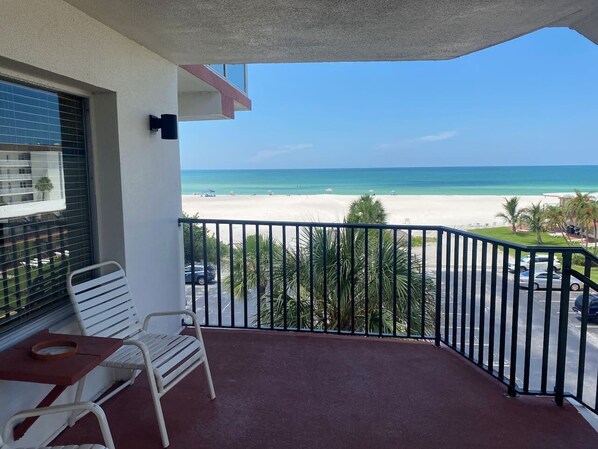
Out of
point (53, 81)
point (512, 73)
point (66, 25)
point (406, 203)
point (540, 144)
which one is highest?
point (512, 73)

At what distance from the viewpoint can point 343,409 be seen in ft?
7.59

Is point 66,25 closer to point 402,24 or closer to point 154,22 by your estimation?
point 154,22

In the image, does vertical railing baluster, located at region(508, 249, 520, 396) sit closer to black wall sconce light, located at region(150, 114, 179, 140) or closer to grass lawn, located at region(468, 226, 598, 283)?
black wall sconce light, located at region(150, 114, 179, 140)

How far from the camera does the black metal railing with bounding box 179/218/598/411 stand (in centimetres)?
232

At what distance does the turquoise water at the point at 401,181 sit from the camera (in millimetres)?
38469

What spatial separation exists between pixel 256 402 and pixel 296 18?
2.10 m

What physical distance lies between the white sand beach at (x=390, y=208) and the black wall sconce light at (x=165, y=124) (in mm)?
18375

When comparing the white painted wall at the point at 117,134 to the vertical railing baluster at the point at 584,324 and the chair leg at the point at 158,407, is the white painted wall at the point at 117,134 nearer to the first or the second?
the chair leg at the point at 158,407

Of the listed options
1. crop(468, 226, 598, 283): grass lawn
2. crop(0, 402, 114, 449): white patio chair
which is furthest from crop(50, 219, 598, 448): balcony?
crop(468, 226, 598, 283): grass lawn

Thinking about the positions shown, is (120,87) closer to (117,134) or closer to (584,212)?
(117,134)

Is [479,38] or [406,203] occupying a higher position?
[479,38]

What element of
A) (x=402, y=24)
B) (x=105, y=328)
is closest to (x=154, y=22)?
(x=402, y=24)

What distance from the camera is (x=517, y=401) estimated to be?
235 centimetres

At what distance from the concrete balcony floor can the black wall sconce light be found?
5.19 feet
